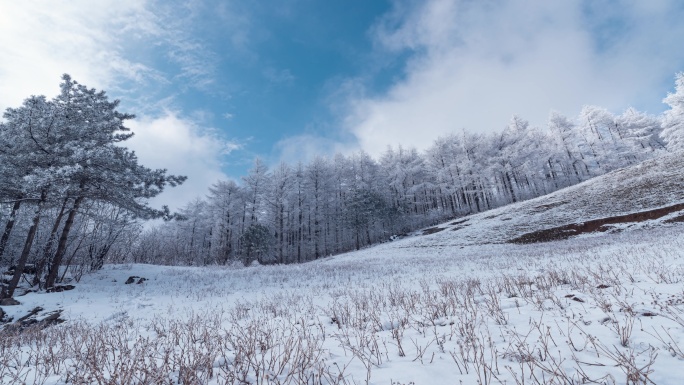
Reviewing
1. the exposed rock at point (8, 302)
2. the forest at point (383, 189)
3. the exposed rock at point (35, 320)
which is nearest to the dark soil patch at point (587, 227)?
the forest at point (383, 189)

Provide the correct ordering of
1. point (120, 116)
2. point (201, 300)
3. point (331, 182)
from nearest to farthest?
point (201, 300) < point (120, 116) < point (331, 182)

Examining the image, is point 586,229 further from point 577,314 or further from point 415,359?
point 415,359

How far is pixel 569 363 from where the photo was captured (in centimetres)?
237

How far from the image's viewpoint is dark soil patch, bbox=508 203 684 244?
22.4 m

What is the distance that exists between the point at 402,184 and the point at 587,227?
27.1 m

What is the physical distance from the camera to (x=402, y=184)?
162ft

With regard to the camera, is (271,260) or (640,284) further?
(271,260)

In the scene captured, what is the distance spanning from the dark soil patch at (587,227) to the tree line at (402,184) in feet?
52.3

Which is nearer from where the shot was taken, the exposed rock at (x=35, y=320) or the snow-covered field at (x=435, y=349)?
the snow-covered field at (x=435, y=349)

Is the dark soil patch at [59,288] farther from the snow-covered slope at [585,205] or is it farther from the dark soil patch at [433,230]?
the dark soil patch at [433,230]

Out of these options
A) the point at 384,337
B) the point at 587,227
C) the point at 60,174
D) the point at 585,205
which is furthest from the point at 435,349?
the point at 585,205

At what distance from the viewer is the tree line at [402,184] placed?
40969mm

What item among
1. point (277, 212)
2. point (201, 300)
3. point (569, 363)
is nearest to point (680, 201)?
point (569, 363)

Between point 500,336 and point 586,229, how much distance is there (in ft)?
91.7
